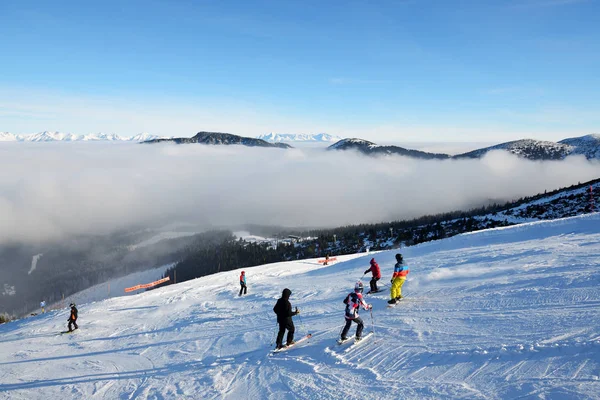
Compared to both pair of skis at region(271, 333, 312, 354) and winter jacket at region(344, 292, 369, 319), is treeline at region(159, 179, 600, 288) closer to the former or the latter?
pair of skis at region(271, 333, 312, 354)

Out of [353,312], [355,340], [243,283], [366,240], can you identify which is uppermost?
[353,312]

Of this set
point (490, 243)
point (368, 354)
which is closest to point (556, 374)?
point (368, 354)

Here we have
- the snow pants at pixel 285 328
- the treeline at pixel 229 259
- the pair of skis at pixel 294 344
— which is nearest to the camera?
the snow pants at pixel 285 328

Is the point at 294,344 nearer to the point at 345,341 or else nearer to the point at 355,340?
the point at 345,341

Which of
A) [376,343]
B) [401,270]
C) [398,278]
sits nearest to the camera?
[376,343]

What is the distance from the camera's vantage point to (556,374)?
7207 mm

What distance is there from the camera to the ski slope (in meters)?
7.98

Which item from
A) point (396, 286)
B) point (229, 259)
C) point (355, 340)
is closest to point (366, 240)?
point (229, 259)

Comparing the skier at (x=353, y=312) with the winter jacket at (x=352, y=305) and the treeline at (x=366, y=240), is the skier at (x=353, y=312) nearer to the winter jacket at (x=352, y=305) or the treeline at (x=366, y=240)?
the winter jacket at (x=352, y=305)

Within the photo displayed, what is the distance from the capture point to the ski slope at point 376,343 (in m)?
7.98

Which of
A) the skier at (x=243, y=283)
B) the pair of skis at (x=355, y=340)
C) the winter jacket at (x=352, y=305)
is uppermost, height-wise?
the winter jacket at (x=352, y=305)

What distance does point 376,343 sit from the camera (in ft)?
35.1

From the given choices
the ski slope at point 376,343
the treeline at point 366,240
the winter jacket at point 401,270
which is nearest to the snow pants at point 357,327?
the ski slope at point 376,343

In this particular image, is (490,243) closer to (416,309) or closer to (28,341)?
(416,309)
